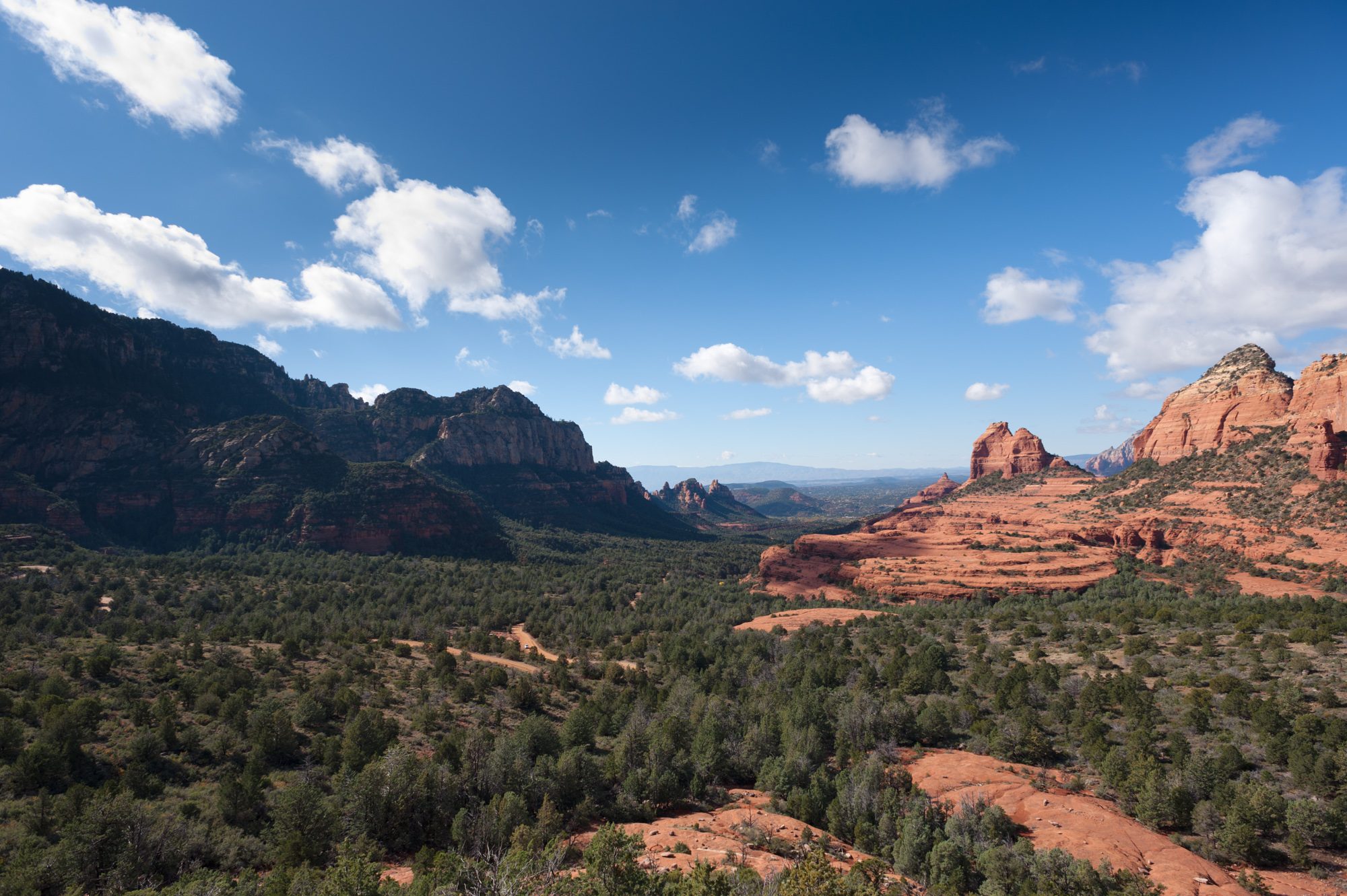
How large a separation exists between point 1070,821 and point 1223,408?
107450 mm

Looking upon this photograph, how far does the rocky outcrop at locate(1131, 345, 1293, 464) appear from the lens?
86875 mm

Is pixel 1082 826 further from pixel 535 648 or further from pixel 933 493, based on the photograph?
pixel 933 493

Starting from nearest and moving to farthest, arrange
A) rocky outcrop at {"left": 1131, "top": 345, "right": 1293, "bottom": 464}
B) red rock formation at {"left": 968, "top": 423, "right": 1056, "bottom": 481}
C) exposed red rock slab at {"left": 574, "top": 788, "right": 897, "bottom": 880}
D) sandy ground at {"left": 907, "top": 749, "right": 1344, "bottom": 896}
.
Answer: sandy ground at {"left": 907, "top": 749, "right": 1344, "bottom": 896} < exposed red rock slab at {"left": 574, "top": 788, "right": 897, "bottom": 880} < rocky outcrop at {"left": 1131, "top": 345, "right": 1293, "bottom": 464} < red rock formation at {"left": 968, "top": 423, "right": 1056, "bottom": 481}

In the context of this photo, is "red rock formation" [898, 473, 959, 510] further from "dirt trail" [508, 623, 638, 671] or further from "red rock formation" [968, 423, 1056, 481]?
"dirt trail" [508, 623, 638, 671]

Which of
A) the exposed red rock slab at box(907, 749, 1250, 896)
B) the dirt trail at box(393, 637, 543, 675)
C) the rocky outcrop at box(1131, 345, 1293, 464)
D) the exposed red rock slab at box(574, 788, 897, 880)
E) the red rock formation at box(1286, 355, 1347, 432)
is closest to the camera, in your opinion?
the exposed red rock slab at box(907, 749, 1250, 896)

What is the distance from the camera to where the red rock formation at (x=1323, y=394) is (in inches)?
2955

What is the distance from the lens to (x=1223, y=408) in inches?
3632

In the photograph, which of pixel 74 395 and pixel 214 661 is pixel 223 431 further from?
pixel 214 661

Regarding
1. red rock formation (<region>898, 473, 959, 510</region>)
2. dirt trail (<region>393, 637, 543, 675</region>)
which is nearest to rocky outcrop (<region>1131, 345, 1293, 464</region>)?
red rock formation (<region>898, 473, 959, 510</region>)

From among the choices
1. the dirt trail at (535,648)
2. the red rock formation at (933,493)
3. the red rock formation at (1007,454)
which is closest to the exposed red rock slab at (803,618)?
the dirt trail at (535,648)

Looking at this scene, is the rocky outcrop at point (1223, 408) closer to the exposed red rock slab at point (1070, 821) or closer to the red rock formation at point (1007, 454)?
the red rock formation at point (1007, 454)

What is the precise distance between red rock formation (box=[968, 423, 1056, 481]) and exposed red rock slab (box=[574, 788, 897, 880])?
153 m

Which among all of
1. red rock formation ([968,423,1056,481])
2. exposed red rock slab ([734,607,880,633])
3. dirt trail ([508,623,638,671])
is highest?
red rock formation ([968,423,1056,481])

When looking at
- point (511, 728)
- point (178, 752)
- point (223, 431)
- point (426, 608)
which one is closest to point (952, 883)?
point (511, 728)
